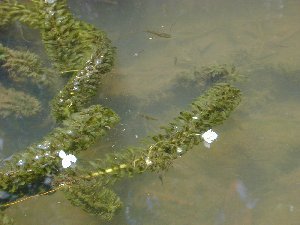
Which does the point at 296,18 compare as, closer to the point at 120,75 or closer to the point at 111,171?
the point at 120,75

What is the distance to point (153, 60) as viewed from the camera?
524cm

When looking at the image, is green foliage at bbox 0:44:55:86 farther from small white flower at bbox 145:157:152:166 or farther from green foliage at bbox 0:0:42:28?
small white flower at bbox 145:157:152:166

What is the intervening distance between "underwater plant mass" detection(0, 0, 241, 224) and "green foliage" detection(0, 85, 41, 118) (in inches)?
0.4

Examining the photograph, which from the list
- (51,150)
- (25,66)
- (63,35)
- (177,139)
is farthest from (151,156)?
(25,66)

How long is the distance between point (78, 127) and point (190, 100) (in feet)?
5.29

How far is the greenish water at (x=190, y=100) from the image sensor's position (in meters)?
4.38

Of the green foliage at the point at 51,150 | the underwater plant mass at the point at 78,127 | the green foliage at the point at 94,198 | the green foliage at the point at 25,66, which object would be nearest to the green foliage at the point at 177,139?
the underwater plant mass at the point at 78,127

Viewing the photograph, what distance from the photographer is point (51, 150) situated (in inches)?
149

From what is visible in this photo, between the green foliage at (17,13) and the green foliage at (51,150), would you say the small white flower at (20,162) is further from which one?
the green foliage at (17,13)

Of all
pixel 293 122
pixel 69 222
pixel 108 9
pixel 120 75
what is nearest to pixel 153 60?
pixel 120 75

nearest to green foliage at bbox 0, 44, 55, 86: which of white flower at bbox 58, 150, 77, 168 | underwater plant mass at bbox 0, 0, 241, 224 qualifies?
underwater plant mass at bbox 0, 0, 241, 224

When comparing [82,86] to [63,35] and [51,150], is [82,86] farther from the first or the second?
[51,150]

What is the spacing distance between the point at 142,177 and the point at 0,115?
1.68 meters

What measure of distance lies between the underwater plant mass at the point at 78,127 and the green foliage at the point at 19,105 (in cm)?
1
